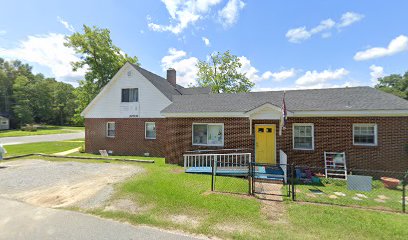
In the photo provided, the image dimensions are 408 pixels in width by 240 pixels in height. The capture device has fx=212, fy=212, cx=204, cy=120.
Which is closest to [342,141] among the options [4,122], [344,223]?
[344,223]

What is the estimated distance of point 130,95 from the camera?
59.7ft

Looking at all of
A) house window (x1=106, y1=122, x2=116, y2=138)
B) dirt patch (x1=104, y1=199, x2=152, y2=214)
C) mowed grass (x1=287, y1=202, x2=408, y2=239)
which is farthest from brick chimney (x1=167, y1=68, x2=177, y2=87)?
mowed grass (x1=287, y1=202, x2=408, y2=239)

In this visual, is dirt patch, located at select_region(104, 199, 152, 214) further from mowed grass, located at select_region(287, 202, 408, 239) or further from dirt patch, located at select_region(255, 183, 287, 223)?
mowed grass, located at select_region(287, 202, 408, 239)

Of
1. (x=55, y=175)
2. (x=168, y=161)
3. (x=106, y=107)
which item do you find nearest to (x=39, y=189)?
(x=55, y=175)

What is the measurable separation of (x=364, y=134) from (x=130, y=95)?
54.7 feet

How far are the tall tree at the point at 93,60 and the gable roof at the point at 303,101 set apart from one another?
54.1 feet

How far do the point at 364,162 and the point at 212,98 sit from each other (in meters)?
9.97

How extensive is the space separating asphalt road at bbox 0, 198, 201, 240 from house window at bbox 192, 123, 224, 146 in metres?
8.37

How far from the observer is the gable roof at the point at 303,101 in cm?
1141

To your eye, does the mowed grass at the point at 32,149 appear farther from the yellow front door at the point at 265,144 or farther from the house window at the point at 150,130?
the yellow front door at the point at 265,144

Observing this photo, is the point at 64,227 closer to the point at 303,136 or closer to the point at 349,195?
the point at 349,195

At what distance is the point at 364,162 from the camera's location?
11.1 m

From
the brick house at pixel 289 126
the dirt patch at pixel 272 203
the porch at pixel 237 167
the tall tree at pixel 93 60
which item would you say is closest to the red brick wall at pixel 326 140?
the brick house at pixel 289 126

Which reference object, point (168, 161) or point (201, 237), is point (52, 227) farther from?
point (168, 161)
